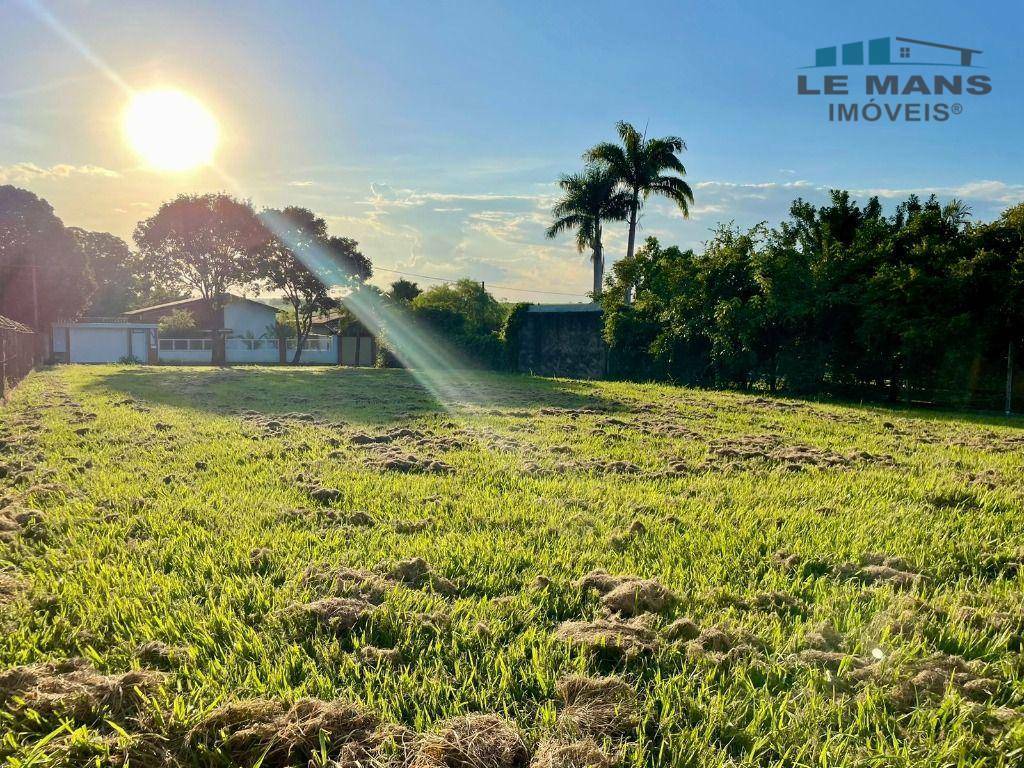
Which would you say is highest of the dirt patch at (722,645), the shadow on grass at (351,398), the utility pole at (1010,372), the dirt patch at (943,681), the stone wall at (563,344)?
the stone wall at (563,344)

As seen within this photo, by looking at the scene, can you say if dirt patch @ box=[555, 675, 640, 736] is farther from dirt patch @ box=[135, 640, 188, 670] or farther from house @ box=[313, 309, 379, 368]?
house @ box=[313, 309, 379, 368]

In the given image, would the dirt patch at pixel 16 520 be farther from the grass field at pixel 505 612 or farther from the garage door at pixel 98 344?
the garage door at pixel 98 344

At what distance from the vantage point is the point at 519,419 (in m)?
7.89

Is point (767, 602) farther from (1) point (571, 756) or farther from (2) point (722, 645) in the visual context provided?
(1) point (571, 756)

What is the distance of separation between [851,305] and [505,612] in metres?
11.7

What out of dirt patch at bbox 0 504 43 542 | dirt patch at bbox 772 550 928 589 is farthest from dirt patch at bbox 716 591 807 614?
dirt patch at bbox 0 504 43 542

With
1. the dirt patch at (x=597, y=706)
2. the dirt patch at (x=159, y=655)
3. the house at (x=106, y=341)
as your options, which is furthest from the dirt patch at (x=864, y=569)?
the house at (x=106, y=341)

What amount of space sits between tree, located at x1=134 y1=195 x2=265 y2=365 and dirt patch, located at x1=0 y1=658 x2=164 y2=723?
28392 millimetres

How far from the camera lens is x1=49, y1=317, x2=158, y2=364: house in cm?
3559

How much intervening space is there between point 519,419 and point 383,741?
6407 millimetres

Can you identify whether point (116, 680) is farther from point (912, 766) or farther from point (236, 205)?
point (236, 205)

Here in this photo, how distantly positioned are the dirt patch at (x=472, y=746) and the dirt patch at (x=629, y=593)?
2.58ft

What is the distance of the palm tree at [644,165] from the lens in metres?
26.7

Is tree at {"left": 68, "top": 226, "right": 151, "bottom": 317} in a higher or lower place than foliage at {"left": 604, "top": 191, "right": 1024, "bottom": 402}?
higher
